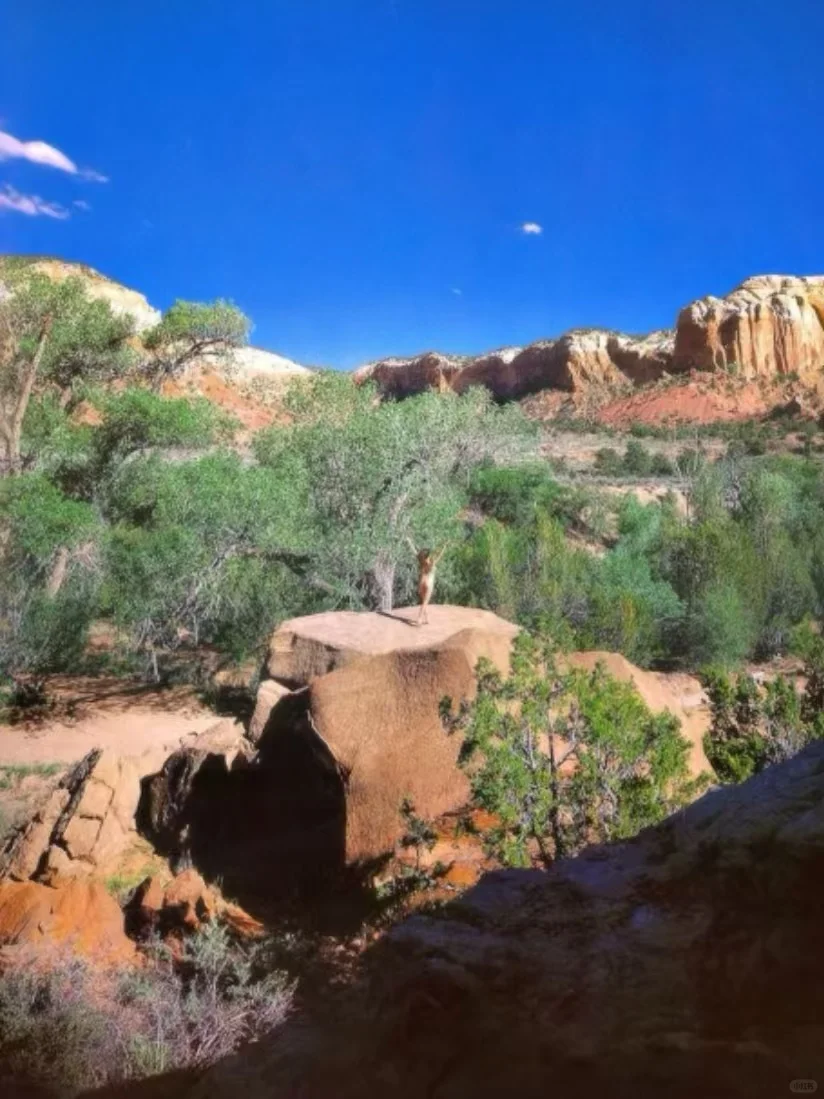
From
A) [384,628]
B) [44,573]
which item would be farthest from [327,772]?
[44,573]

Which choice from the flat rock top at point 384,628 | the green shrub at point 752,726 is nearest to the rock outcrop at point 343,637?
the flat rock top at point 384,628

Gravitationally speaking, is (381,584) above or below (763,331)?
below

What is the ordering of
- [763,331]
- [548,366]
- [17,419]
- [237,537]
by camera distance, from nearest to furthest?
1. [237,537]
2. [17,419]
3. [763,331]
4. [548,366]

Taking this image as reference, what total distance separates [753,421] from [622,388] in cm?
1621

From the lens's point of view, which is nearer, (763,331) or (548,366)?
(763,331)

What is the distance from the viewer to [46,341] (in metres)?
15.7

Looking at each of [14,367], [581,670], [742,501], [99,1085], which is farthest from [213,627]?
[742,501]

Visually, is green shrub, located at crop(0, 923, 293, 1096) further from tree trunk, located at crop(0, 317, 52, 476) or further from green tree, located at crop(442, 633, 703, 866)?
tree trunk, located at crop(0, 317, 52, 476)

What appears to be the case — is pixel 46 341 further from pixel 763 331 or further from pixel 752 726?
pixel 763 331

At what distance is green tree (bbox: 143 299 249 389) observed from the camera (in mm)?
17328

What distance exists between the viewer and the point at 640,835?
425 centimetres

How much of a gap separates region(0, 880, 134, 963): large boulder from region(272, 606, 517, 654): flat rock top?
3695mm

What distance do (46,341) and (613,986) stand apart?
53.3ft

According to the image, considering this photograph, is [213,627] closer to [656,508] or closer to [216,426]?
[216,426]
